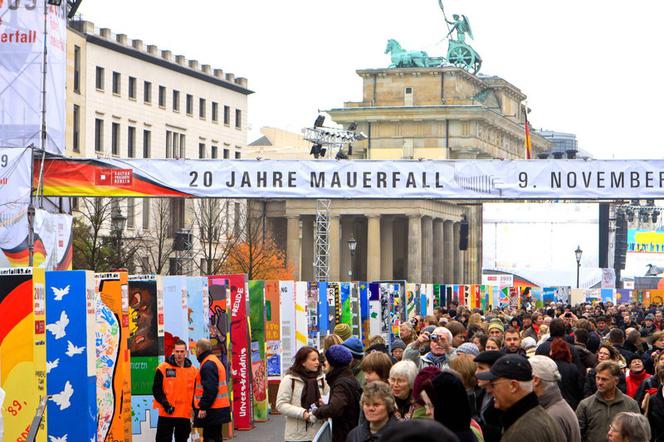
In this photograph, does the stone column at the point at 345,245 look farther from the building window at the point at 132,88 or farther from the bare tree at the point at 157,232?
the bare tree at the point at 157,232

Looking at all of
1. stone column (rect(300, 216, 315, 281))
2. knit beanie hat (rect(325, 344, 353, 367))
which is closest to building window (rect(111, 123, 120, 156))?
stone column (rect(300, 216, 315, 281))

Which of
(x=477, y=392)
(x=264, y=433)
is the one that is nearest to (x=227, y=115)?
(x=264, y=433)

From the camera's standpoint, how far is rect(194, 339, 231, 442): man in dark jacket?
17.3 m

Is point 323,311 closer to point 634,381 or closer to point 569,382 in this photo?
point 634,381

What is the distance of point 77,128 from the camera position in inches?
3105

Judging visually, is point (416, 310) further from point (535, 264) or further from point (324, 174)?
point (535, 264)

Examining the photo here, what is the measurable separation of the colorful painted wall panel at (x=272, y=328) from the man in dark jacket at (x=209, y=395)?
710 cm

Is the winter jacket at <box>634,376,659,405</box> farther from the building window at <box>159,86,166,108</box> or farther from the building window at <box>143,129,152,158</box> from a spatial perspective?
the building window at <box>159,86,166,108</box>

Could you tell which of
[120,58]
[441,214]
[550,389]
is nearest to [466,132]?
[441,214]

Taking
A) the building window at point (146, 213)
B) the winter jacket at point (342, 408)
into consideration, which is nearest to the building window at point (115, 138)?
the building window at point (146, 213)

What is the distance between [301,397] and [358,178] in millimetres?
16181

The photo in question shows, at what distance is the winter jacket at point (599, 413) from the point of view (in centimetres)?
1118

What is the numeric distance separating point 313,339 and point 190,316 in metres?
8.35

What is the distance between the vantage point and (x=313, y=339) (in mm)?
27953
